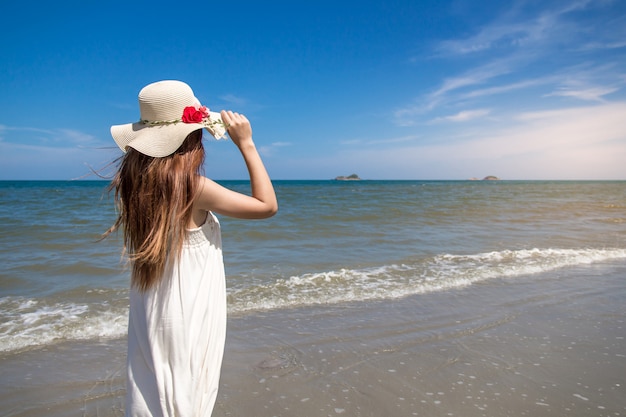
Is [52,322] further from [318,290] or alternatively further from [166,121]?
[166,121]

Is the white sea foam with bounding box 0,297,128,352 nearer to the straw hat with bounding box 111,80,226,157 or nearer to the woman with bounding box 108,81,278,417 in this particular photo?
the woman with bounding box 108,81,278,417

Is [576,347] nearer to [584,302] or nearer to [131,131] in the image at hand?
[584,302]

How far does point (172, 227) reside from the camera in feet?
5.34

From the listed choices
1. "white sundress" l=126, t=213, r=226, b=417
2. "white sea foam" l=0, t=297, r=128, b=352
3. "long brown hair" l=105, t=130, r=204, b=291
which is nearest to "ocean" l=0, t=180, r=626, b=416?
"white sea foam" l=0, t=297, r=128, b=352

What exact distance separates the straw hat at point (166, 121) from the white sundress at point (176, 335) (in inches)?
14.2

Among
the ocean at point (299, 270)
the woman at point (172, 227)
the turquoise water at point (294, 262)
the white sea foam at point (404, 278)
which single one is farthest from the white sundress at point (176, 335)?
the white sea foam at point (404, 278)

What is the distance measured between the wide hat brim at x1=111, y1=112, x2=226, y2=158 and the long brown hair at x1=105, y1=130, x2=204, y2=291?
0.04 metres

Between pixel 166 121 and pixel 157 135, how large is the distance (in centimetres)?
9

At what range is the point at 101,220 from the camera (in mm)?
15242

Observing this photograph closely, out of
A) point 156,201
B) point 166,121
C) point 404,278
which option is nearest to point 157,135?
point 166,121

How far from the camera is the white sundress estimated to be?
66.2 inches

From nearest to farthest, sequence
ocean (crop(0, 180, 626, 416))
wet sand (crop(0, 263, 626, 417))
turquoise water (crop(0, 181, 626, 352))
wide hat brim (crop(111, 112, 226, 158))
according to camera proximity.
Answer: wide hat brim (crop(111, 112, 226, 158)) < wet sand (crop(0, 263, 626, 417)) < ocean (crop(0, 180, 626, 416)) < turquoise water (crop(0, 181, 626, 352))

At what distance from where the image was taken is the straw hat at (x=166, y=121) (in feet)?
5.28

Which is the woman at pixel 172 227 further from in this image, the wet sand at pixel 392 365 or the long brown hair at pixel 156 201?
the wet sand at pixel 392 365
